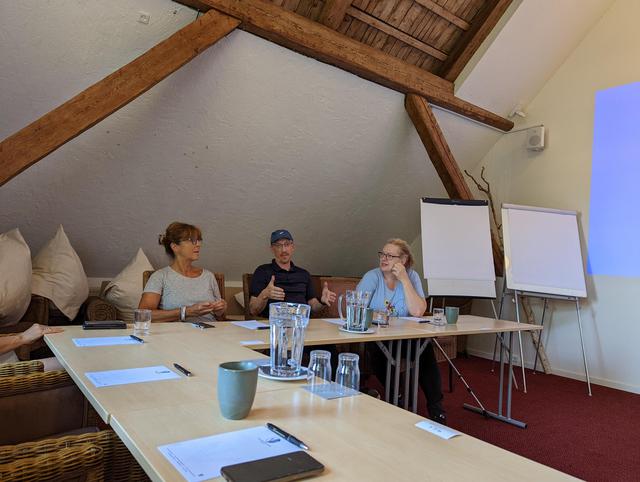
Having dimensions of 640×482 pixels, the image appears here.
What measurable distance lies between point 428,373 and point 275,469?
2.12 m

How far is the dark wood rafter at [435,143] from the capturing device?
12.8ft

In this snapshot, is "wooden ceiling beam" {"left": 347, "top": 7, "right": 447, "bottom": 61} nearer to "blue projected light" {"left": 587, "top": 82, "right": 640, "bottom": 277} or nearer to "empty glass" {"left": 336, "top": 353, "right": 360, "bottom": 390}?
"blue projected light" {"left": 587, "top": 82, "right": 640, "bottom": 277}

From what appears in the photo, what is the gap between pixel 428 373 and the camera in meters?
2.69

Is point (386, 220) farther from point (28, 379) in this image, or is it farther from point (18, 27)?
point (28, 379)

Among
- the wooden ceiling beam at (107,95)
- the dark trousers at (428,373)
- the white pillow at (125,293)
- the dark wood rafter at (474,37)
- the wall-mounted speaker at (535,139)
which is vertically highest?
the dark wood rafter at (474,37)

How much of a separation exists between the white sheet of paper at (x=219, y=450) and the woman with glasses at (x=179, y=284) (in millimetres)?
1575

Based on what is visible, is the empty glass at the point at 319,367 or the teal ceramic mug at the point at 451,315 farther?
the teal ceramic mug at the point at 451,315

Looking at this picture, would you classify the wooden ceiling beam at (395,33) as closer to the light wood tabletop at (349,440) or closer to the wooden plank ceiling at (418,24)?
the wooden plank ceiling at (418,24)

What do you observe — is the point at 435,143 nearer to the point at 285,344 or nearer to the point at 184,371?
the point at 285,344

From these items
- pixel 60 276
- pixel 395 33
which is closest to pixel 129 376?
pixel 60 276

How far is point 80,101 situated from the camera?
245cm

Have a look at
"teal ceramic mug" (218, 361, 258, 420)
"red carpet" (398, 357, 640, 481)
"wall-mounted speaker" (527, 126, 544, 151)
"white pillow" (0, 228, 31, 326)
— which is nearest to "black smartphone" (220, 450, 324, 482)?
"teal ceramic mug" (218, 361, 258, 420)

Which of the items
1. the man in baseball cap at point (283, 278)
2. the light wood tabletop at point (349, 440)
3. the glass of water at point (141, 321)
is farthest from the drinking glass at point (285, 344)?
the man in baseball cap at point (283, 278)

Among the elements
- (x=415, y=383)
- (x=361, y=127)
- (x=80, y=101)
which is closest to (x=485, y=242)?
(x=361, y=127)
